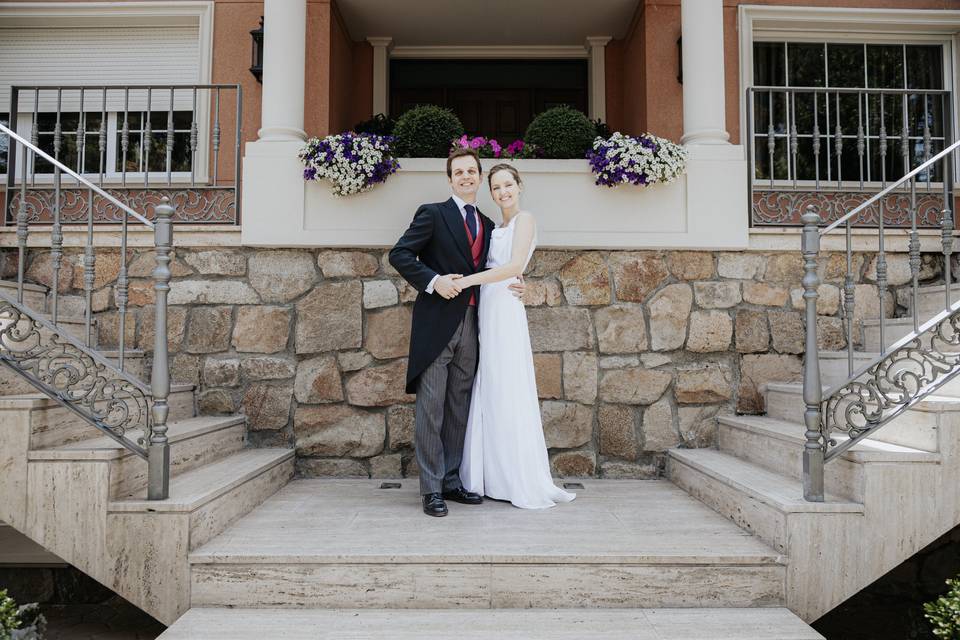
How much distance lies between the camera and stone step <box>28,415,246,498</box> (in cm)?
269

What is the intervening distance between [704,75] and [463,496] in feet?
10.5

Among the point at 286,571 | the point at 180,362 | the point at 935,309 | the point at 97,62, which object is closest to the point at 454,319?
the point at 286,571

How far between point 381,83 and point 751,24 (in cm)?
339

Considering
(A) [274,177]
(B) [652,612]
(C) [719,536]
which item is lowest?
(B) [652,612]

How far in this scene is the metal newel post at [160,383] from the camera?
107 inches

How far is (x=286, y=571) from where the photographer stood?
102 inches

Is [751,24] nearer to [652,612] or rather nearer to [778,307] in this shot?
[778,307]

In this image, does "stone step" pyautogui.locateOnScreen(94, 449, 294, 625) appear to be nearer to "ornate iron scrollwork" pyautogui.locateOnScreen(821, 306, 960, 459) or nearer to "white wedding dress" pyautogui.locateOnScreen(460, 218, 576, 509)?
"white wedding dress" pyautogui.locateOnScreen(460, 218, 576, 509)

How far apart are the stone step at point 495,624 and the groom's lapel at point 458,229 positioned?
1.73 meters

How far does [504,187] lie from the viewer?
3.48 meters

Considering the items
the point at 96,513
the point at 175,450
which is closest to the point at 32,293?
the point at 175,450

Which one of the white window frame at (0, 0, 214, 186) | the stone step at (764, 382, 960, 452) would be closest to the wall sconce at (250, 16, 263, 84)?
the white window frame at (0, 0, 214, 186)

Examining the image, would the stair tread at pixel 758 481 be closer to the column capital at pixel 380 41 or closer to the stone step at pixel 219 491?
the stone step at pixel 219 491

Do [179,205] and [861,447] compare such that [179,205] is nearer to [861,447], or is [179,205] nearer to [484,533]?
[484,533]
